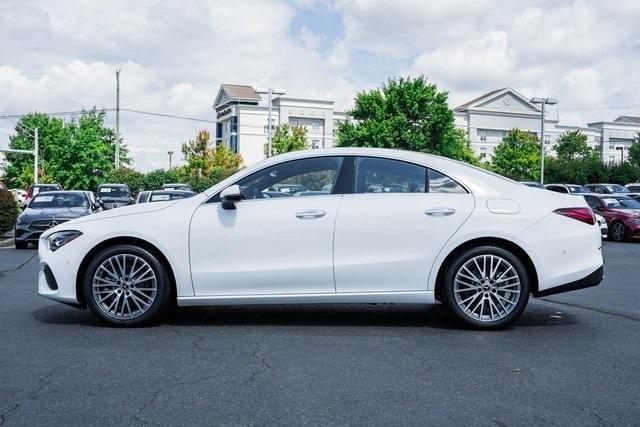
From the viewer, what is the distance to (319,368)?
5035mm

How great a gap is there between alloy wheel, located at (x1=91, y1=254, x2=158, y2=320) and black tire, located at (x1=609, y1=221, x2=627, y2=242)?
18383 mm

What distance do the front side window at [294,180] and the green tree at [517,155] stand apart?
76762 mm

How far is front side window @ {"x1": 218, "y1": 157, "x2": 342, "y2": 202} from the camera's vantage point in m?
6.53

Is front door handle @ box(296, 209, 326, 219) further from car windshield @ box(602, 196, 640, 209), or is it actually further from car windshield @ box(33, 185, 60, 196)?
car windshield @ box(33, 185, 60, 196)

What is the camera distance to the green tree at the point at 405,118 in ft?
200

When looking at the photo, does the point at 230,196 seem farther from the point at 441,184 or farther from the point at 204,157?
the point at 204,157

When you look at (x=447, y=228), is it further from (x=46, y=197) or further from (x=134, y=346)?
(x=46, y=197)

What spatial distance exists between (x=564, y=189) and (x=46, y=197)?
71.4 feet

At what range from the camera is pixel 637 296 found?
8.76 m

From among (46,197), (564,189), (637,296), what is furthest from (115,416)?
(564,189)

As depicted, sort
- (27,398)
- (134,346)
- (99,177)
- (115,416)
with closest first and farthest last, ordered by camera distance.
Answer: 1. (115,416)
2. (27,398)
3. (134,346)
4. (99,177)

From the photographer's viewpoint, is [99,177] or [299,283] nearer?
[299,283]

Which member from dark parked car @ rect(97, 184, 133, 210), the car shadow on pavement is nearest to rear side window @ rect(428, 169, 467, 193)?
the car shadow on pavement

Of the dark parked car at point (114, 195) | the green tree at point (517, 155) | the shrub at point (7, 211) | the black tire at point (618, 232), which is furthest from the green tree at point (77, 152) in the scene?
the black tire at point (618, 232)
